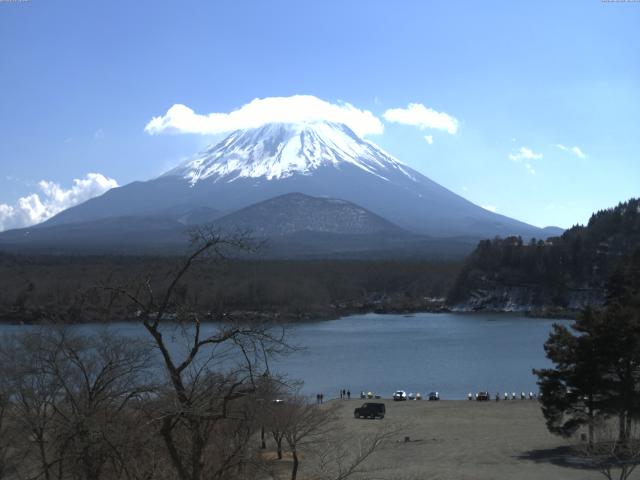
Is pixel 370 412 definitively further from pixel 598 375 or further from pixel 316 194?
pixel 316 194

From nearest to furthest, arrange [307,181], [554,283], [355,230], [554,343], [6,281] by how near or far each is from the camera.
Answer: [554,343]
[6,281]
[554,283]
[355,230]
[307,181]

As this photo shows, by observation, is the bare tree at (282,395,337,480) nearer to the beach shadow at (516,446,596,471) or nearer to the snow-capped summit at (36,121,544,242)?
the beach shadow at (516,446,596,471)

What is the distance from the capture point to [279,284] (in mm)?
66000

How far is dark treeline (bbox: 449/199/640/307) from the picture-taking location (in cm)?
6869

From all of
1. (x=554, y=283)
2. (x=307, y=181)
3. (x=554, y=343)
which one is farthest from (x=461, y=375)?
(x=307, y=181)

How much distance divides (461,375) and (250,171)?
164378 millimetres

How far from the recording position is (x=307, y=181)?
184 meters

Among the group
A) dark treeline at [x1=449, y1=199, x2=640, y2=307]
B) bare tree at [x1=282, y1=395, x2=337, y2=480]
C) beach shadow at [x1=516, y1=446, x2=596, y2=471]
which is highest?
dark treeline at [x1=449, y1=199, x2=640, y2=307]

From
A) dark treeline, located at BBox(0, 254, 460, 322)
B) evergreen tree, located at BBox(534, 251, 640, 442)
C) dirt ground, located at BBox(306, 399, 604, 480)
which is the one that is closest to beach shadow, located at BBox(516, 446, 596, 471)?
dirt ground, located at BBox(306, 399, 604, 480)

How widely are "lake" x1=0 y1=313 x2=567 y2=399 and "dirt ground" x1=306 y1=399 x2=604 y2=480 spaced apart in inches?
130

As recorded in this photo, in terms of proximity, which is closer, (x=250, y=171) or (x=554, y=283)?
(x=554, y=283)

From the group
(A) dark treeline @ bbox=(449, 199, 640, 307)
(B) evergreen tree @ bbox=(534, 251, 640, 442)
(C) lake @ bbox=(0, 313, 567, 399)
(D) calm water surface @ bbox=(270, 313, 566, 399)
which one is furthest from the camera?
(A) dark treeline @ bbox=(449, 199, 640, 307)

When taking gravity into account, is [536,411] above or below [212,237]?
below

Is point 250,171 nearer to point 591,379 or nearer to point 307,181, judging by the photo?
point 307,181
